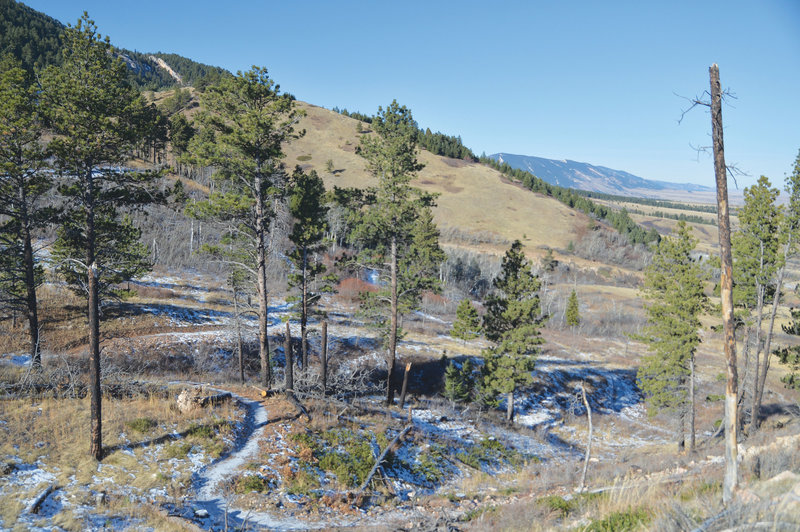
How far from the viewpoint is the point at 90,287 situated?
494 inches

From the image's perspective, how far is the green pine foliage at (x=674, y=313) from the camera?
79.6 ft

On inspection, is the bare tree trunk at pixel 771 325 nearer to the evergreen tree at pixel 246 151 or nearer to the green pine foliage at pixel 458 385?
the green pine foliage at pixel 458 385

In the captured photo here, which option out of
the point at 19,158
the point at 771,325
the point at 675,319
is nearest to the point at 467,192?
the point at 675,319

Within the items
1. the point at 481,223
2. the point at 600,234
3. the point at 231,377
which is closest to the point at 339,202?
the point at 231,377

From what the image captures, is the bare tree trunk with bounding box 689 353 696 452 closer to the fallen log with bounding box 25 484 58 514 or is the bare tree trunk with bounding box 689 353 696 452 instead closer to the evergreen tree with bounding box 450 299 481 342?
the evergreen tree with bounding box 450 299 481 342

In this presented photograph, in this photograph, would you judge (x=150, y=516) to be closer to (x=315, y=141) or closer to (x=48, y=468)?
(x=48, y=468)

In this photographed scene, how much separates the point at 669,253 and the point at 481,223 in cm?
8679

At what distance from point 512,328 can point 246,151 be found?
70.3 feet

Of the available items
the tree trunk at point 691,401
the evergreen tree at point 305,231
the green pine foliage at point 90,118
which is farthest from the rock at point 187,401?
the tree trunk at point 691,401

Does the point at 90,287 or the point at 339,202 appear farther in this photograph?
the point at 339,202

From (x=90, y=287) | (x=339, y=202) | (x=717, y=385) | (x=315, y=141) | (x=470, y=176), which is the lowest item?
(x=717, y=385)

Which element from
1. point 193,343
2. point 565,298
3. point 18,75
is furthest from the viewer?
point 565,298

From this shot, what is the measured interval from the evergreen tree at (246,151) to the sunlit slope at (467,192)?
87204 millimetres

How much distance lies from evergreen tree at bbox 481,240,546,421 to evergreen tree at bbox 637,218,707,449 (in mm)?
7092
